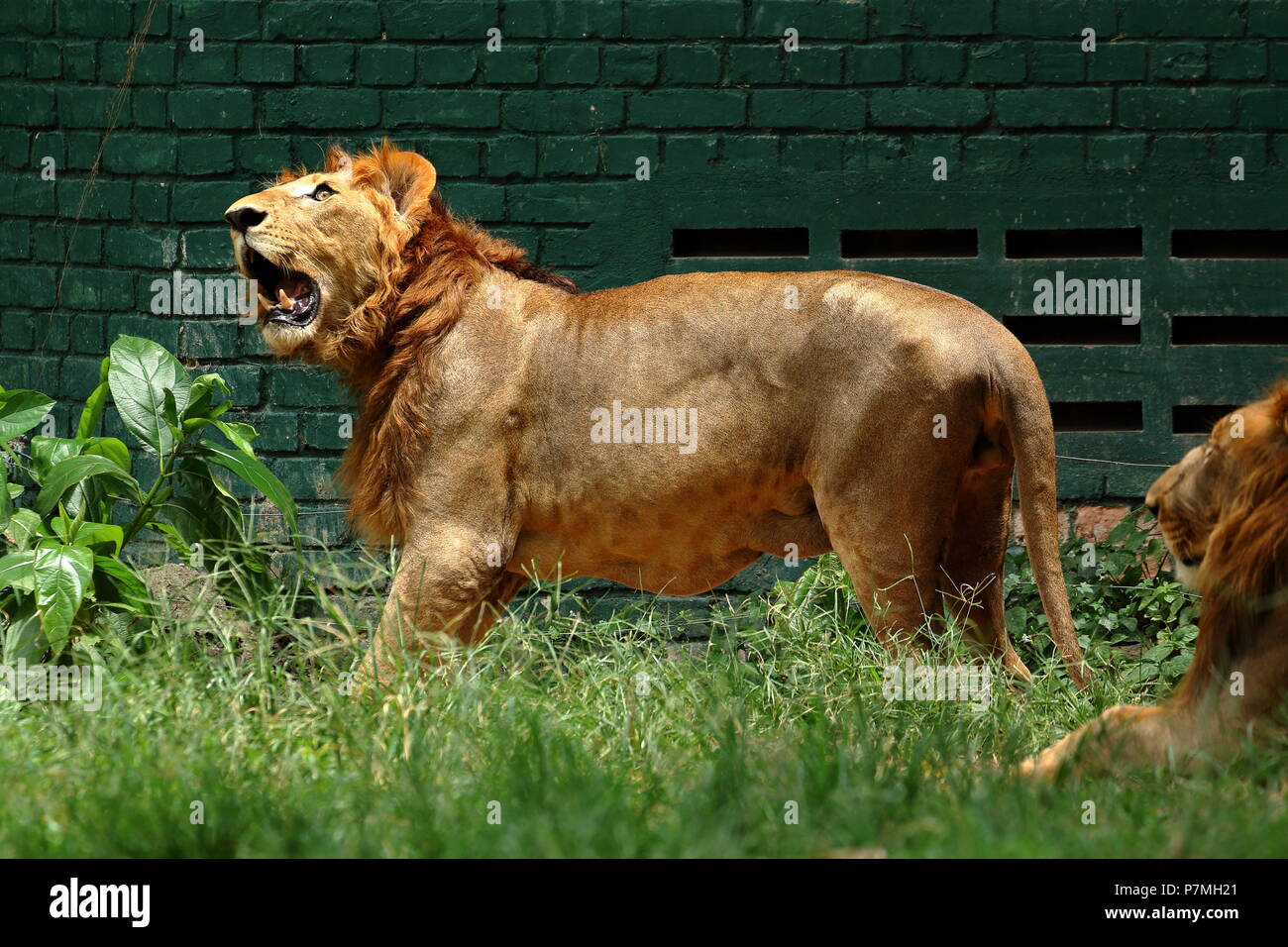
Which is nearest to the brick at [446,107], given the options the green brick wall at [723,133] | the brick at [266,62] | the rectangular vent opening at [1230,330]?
the green brick wall at [723,133]

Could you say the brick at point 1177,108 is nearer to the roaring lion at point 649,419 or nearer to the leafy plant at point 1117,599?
the leafy plant at point 1117,599

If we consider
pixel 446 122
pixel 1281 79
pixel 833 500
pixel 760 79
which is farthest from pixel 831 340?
pixel 1281 79

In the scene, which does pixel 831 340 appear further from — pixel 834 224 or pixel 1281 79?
pixel 1281 79

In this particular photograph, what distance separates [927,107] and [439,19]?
7.12 feet

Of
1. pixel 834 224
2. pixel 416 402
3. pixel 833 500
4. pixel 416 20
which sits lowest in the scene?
pixel 833 500

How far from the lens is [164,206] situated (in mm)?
6000

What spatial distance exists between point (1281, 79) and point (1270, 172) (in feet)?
1.31

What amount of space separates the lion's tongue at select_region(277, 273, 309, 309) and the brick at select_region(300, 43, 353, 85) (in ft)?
6.38

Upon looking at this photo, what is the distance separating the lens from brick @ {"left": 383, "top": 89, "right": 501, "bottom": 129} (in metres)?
5.89

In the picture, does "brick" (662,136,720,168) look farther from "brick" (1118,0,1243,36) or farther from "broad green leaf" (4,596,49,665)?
"broad green leaf" (4,596,49,665)

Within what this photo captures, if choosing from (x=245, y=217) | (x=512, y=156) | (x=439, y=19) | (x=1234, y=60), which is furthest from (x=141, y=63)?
(x=1234, y=60)

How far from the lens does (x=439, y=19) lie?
5.87 meters

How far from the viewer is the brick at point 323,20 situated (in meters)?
5.89

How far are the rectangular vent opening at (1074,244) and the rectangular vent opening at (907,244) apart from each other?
0.66ft
